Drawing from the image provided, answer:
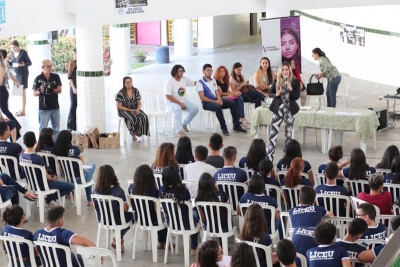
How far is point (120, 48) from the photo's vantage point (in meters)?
20.5

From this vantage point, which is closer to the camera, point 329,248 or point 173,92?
point 329,248

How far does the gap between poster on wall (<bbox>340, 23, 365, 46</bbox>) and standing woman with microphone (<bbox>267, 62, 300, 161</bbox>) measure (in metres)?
8.66

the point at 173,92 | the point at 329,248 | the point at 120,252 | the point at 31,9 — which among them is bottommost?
the point at 120,252

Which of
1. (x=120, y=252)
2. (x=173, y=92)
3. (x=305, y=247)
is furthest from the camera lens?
(x=173, y=92)

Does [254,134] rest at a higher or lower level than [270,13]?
lower

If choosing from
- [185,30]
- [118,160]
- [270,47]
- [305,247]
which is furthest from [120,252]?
[185,30]

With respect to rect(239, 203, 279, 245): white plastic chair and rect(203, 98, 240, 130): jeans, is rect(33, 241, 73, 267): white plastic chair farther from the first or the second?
rect(203, 98, 240, 130): jeans

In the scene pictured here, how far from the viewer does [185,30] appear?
79.4ft

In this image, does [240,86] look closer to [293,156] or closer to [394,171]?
[293,156]

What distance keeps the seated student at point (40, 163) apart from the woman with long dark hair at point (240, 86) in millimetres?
5238

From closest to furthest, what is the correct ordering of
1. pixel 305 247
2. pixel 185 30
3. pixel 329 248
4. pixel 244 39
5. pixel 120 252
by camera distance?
pixel 329 248, pixel 305 247, pixel 120 252, pixel 185 30, pixel 244 39

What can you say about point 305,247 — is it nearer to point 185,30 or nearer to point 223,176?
point 223,176

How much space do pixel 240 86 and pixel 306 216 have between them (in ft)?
23.4

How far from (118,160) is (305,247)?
5980mm
